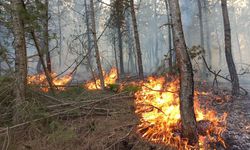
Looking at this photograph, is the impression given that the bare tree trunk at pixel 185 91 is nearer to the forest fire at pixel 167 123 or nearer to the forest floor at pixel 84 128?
the forest fire at pixel 167 123

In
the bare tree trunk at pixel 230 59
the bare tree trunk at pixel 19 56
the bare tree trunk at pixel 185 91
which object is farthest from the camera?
the bare tree trunk at pixel 230 59

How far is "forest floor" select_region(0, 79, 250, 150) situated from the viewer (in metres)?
6.48

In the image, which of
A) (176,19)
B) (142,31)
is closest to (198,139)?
(176,19)

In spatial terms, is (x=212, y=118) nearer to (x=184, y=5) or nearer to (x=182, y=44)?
(x=182, y=44)

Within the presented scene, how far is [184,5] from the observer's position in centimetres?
3884

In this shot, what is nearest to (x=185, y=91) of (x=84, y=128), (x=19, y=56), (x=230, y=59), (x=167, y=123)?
(x=167, y=123)

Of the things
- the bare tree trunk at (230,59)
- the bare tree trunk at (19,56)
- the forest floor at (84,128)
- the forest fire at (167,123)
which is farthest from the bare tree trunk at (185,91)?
the bare tree trunk at (230,59)

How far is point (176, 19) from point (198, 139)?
9.22 feet

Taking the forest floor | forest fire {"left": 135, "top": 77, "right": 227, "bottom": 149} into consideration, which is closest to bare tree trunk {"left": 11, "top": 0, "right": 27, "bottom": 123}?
the forest floor

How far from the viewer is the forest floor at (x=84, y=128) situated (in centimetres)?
648

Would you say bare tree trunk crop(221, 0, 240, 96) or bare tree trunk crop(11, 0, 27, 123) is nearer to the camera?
bare tree trunk crop(11, 0, 27, 123)

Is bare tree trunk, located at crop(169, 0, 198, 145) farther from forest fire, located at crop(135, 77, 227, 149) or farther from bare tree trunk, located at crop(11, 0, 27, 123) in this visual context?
bare tree trunk, located at crop(11, 0, 27, 123)

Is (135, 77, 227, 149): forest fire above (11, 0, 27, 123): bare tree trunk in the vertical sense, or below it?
below

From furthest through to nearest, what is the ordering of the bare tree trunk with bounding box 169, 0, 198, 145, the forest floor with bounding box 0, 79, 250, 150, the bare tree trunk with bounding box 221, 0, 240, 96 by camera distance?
the bare tree trunk with bounding box 221, 0, 240, 96
the bare tree trunk with bounding box 169, 0, 198, 145
the forest floor with bounding box 0, 79, 250, 150
